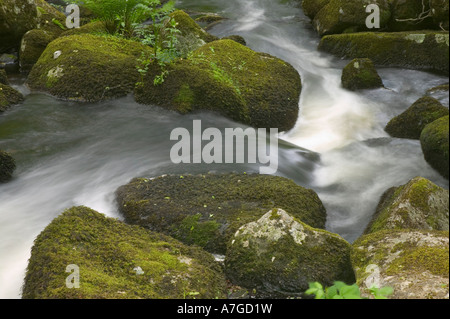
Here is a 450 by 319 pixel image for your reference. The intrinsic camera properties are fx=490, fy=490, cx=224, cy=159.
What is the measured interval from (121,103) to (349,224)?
3.86m

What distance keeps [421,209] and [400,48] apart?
592 cm

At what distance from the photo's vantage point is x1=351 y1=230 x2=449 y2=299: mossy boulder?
2758 millimetres

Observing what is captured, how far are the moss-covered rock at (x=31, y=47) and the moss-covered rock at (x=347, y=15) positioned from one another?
5.81 m

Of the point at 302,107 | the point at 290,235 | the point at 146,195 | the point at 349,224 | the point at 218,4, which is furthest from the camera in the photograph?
the point at 218,4

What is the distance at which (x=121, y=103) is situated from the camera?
719cm

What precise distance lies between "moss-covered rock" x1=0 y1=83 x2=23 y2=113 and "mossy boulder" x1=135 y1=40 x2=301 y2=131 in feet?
6.21

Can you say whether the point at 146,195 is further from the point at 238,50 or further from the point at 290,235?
the point at 238,50

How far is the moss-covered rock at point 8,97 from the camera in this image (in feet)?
23.6

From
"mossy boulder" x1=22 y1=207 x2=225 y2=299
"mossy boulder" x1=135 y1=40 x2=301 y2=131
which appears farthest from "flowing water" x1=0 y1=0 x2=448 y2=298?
"mossy boulder" x1=22 y1=207 x2=225 y2=299

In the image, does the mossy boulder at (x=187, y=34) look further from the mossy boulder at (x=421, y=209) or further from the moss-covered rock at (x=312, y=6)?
the mossy boulder at (x=421, y=209)

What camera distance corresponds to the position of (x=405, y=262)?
3125 mm

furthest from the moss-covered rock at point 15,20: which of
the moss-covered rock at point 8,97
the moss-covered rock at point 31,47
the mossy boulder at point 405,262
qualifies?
the mossy boulder at point 405,262

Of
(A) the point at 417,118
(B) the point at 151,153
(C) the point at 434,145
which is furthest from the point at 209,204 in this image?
(A) the point at 417,118
